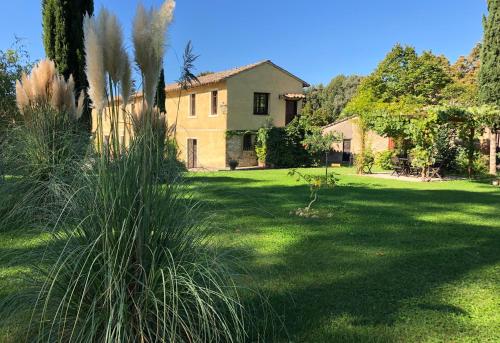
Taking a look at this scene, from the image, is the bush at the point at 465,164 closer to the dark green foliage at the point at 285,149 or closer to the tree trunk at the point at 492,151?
the tree trunk at the point at 492,151

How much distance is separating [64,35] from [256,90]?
18614 millimetres

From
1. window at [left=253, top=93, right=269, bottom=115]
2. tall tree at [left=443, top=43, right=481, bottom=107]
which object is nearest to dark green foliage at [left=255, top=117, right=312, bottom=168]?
window at [left=253, top=93, right=269, bottom=115]

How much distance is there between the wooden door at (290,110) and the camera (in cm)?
2777

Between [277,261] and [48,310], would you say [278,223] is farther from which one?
[48,310]

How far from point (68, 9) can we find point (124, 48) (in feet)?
23.7

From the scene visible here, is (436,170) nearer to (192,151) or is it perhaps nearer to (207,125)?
(207,125)

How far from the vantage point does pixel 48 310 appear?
7.14ft

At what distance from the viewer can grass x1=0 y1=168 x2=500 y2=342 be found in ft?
9.14

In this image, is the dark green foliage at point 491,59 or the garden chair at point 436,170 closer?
the garden chair at point 436,170

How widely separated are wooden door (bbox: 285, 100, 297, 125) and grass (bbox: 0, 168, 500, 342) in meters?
20.6

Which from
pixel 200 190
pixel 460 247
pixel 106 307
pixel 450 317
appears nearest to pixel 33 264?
pixel 106 307

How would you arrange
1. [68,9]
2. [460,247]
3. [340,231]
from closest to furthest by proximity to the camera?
[460,247] < [340,231] < [68,9]

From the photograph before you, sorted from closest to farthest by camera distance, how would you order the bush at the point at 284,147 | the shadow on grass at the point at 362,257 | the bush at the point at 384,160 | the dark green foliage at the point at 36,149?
1. the shadow on grass at the point at 362,257
2. the dark green foliage at the point at 36,149
3. the bush at the point at 384,160
4. the bush at the point at 284,147

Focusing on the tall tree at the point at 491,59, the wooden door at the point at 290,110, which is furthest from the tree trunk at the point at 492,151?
the wooden door at the point at 290,110
